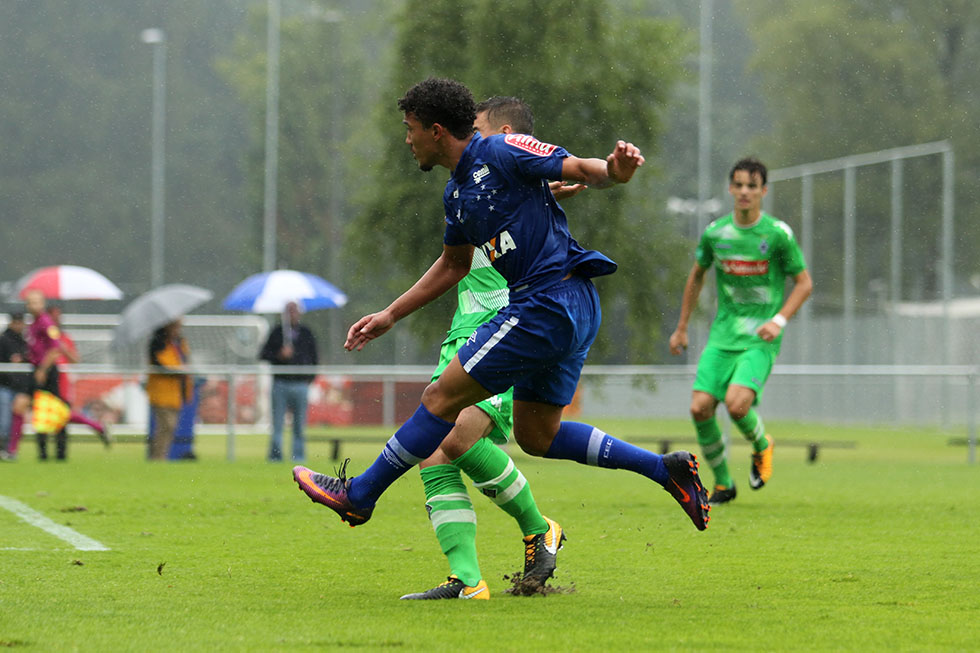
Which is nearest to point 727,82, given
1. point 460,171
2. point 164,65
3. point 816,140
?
point 816,140

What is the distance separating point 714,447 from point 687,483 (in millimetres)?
4294

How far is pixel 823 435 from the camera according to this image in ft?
78.0

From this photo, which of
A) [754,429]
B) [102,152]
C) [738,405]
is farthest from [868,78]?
[738,405]

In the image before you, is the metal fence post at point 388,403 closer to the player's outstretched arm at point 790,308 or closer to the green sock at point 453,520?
the player's outstretched arm at point 790,308

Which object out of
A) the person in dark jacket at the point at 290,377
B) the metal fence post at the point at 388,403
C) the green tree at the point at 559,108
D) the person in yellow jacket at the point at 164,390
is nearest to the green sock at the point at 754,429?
the person in dark jacket at the point at 290,377

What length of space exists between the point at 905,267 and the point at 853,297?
1.42 metres

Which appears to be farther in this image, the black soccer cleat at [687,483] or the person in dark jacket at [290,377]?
the person in dark jacket at [290,377]

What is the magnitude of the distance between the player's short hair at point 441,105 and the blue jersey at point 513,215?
9cm

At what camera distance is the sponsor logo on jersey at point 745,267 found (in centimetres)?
1019

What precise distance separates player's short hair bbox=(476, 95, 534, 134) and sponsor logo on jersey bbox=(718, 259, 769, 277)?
3.87 m

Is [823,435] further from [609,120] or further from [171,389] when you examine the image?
[171,389]

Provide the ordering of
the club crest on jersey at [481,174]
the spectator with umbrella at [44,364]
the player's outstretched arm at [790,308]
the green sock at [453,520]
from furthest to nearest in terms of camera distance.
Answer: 1. the spectator with umbrella at [44,364]
2. the player's outstretched arm at [790,308]
3. the green sock at [453,520]
4. the club crest on jersey at [481,174]

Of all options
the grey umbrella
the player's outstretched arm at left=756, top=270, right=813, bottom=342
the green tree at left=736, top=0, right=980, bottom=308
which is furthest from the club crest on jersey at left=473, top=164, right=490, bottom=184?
the green tree at left=736, top=0, right=980, bottom=308

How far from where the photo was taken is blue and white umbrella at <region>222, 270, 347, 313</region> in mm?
18438
